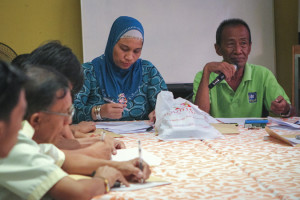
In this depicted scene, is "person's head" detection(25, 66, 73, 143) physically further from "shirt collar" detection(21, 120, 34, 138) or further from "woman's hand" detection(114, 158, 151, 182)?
"woman's hand" detection(114, 158, 151, 182)

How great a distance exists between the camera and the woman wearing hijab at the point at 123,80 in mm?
2633

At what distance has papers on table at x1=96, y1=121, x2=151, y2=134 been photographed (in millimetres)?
2196

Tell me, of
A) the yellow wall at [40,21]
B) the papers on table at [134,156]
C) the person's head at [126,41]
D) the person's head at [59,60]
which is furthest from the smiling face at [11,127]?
the yellow wall at [40,21]

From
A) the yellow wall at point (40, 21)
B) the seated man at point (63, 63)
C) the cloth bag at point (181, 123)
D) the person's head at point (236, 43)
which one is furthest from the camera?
the yellow wall at point (40, 21)

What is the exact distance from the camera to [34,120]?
3.95ft

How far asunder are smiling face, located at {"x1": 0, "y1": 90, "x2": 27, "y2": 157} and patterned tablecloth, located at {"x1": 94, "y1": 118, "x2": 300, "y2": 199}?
1.05 ft

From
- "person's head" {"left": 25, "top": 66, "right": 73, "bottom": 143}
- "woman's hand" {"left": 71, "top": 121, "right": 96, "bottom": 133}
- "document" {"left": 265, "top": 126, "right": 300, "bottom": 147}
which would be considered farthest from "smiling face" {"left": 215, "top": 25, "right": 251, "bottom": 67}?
"person's head" {"left": 25, "top": 66, "right": 73, "bottom": 143}

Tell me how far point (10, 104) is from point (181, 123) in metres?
1.26

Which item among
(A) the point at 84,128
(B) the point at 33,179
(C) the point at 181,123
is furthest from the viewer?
(A) the point at 84,128

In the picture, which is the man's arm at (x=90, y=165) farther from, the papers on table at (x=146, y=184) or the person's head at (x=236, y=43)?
the person's head at (x=236, y=43)

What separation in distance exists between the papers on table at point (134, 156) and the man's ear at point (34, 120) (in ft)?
1.32

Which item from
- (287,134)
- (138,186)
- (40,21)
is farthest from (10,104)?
(40,21)

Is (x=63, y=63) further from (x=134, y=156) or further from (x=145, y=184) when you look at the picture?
(x=145, y=184)

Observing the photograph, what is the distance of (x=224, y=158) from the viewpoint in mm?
1533
